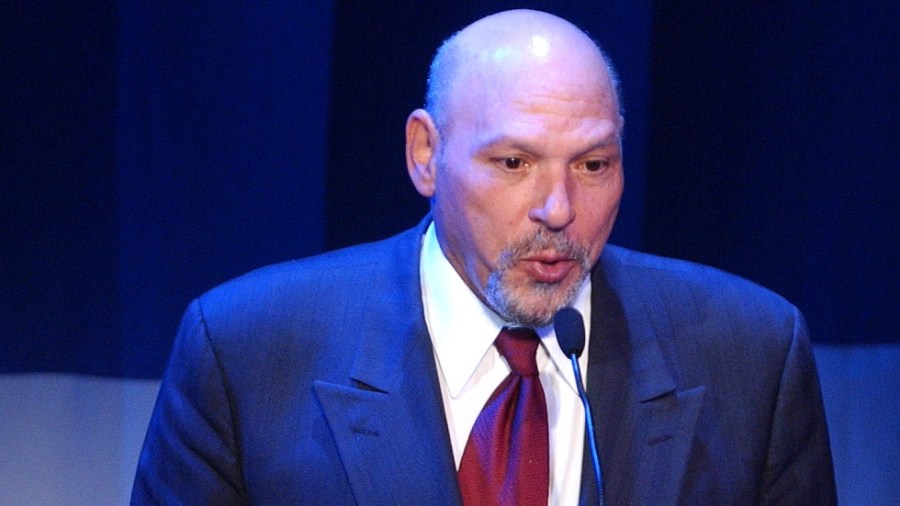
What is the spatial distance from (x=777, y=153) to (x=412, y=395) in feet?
3.53

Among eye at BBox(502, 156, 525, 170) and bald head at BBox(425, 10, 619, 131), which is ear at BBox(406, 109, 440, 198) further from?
eye at BBox(502, 156, 525, 170)

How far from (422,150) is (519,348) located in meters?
0.32

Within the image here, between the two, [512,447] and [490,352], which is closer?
[512,447]

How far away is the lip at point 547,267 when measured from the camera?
1.68 meters

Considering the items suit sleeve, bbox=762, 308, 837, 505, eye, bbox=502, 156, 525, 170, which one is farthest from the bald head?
suit sleeve, bbox=762, 308, 837, 505

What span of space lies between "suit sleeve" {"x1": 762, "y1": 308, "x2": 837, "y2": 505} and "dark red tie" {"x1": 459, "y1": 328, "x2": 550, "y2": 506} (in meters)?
0.35

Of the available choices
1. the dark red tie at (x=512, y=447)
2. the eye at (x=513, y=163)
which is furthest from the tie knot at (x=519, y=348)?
the eye at (x=513, y=163)

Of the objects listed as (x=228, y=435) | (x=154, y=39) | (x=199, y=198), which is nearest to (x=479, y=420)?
(x=228, y=435)

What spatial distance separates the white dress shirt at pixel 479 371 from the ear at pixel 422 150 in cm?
12

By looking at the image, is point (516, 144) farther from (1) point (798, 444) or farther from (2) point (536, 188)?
(1) point (798, 444)

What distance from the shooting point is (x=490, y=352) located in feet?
5.89

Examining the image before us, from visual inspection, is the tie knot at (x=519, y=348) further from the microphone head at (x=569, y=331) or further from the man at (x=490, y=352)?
the microphone head at (x=569, y=331)

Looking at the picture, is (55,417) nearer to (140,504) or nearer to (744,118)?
(140,504)

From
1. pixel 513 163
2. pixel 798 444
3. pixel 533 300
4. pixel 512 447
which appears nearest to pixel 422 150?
pixel 513 163
